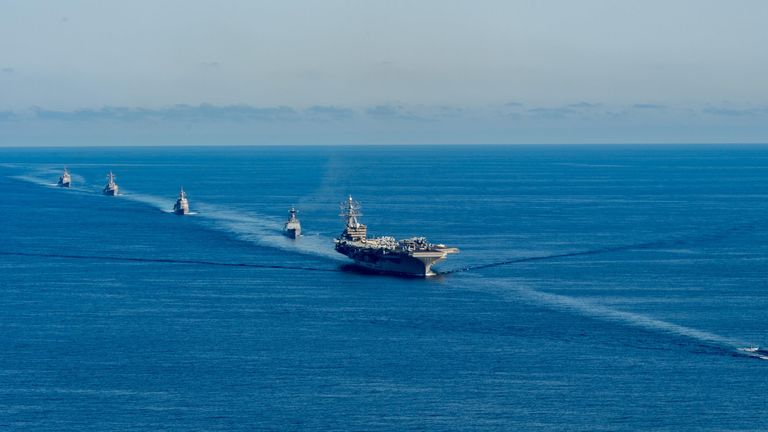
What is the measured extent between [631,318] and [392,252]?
45.1 m

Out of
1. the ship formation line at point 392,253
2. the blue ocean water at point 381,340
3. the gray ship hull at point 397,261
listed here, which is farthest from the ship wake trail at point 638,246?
the ship formation line at point 392,253

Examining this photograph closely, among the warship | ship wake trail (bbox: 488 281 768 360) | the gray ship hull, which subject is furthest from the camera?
the warship

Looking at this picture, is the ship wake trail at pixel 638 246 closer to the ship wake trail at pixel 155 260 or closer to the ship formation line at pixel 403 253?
the ship formation line at pixel 403 253

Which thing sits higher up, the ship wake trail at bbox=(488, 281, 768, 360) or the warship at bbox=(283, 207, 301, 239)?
the warship at bbox=(283, 207, 301, 239)

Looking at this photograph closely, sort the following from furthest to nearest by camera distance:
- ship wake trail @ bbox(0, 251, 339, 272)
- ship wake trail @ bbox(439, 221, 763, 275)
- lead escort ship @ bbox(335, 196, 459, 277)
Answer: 1. ship wake trail @ bbox(0, 251, 339, 272)
2. ship wake trail @ bbox(439, 221, 763, 275)
3. lead escort ship @ bbox(335, 196, 459, 277)

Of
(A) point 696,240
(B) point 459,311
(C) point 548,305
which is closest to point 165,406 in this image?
(B) point 459,311

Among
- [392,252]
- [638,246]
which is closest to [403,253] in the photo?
[392,252]

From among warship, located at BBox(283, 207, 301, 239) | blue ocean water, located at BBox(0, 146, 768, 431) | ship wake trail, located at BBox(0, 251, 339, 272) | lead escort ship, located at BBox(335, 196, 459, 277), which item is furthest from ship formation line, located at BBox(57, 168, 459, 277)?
warship, located at BBox(283, 207, 301, 239)

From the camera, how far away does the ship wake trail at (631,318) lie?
102938 millimetres

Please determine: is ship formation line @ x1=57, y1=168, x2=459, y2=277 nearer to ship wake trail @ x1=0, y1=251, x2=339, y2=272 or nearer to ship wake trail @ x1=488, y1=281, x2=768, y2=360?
ship wake trail @ x1=0, y1=251, x2=339, y2=272

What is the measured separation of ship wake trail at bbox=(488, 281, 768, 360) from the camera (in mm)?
102938

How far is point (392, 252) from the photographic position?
6078 inches

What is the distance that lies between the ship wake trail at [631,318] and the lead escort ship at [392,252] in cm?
1256

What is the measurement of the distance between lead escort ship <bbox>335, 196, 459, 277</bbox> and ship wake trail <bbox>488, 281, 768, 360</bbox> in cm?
1256
